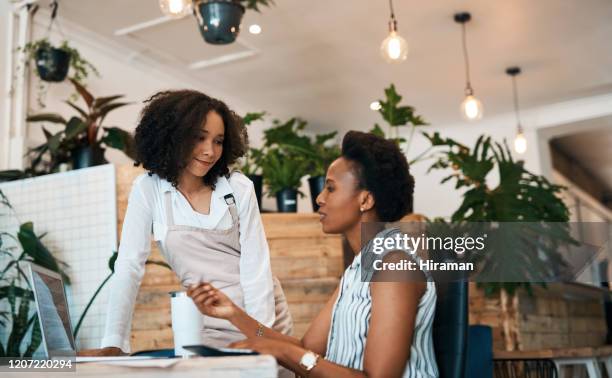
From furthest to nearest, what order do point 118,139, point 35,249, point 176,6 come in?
point 118,139 → point 176,6 → point 35,249

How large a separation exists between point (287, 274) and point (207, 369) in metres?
2.81

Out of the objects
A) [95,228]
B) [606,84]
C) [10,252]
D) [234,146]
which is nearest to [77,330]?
[95,228]

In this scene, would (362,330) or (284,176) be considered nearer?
(362,330)

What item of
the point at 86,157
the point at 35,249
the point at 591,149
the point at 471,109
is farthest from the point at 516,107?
the point at 35,249

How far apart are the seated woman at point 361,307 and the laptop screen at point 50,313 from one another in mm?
279

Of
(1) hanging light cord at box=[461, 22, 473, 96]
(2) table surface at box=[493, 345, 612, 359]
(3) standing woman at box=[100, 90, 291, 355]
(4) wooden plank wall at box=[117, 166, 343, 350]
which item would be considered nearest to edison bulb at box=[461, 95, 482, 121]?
(1) hanging light cord at box=[461, 22, 473, 96]

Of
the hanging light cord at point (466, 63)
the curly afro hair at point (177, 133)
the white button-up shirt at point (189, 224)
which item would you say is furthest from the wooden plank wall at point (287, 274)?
the hanging light cord at point (466, 63)

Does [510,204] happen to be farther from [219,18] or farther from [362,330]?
[362,330]

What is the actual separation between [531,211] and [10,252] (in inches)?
124

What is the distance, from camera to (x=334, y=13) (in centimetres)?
523

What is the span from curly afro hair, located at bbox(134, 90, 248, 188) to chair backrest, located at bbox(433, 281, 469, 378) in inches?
28.3

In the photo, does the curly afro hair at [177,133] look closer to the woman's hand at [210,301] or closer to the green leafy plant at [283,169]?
the woman's hand at [210,301]

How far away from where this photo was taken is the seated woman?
1.36 m

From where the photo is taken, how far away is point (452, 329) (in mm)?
1553
